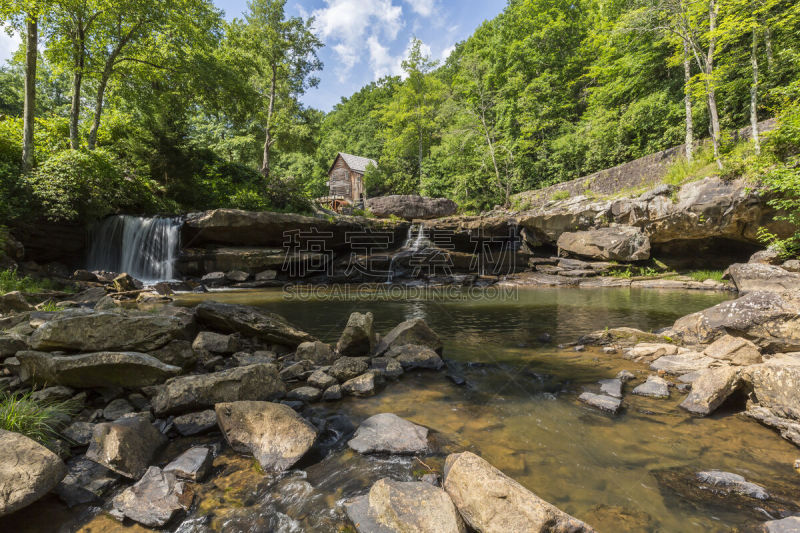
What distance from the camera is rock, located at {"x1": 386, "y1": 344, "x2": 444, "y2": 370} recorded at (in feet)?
16.0

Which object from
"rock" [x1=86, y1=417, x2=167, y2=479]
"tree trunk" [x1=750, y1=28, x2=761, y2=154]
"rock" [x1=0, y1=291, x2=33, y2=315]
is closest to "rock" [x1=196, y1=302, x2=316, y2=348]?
"rock" [x1=86, y1=417, x2=167, y2=479]

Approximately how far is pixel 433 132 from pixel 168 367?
110ft

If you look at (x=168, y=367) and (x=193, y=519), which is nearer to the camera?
(x=193, y=519)

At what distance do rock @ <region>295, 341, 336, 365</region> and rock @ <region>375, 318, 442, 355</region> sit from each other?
866 mm

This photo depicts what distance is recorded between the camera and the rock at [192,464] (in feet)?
7.44

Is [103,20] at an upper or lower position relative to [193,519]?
upper

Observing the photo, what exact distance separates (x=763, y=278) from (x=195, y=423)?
15.9 metres

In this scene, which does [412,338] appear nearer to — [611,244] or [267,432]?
[267,432]

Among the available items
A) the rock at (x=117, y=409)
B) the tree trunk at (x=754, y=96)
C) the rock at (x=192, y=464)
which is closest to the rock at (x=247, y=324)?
the rock at (x=117, y=409)

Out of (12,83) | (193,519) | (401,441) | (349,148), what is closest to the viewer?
(193,519)

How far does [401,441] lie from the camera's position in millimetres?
2789

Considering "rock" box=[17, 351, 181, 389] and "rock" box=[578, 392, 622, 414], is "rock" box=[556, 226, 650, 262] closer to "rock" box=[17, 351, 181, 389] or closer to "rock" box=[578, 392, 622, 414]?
"rock" box=[578, 392, 622, 414]

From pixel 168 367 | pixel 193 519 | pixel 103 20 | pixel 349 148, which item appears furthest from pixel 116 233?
pixel 349 148

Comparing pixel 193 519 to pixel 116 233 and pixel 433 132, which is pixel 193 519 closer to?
pixel 116 233
